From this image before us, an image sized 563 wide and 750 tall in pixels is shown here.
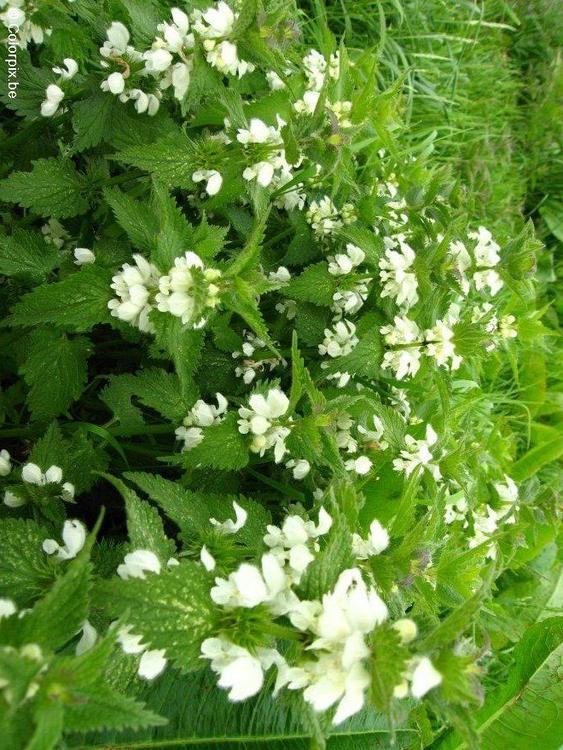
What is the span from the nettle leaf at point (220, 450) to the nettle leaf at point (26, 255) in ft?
1.42

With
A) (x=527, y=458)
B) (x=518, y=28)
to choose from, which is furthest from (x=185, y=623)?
(x=518, y=28)

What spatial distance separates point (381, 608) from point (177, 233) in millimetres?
586

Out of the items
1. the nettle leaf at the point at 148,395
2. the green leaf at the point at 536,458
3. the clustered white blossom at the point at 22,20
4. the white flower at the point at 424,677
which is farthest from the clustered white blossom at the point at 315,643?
the green leaf at the point at 536,458

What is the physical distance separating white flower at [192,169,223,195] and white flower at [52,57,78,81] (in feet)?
1.16

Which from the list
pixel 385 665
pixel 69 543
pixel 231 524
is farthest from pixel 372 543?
pixel 69 543

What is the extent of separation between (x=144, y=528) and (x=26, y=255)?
0.62 meters

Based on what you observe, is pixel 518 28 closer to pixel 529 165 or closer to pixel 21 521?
pixel 529 165

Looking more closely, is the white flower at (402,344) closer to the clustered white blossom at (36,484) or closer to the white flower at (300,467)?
the white flower at (300,467)

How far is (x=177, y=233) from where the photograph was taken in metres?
0.98

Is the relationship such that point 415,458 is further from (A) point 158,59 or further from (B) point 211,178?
(A) point 158,59

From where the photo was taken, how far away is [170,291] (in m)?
0.96

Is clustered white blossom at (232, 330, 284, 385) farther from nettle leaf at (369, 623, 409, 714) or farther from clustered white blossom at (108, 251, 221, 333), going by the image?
nettle leaf at (369, 623, 409, 714)

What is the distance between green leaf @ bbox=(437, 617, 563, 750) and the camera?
64.6 inches

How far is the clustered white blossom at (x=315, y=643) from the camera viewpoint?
68 cm
